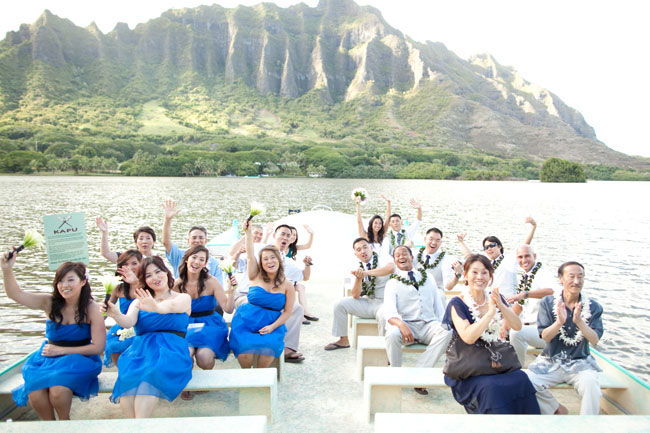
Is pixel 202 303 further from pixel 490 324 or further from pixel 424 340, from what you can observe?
pixel 490 324

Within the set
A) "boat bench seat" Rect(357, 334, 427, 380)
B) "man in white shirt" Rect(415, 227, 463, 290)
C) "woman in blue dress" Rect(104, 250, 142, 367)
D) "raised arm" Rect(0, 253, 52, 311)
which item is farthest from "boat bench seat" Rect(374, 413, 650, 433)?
"man in white shirt" Rect(415, 227, 463, 290)

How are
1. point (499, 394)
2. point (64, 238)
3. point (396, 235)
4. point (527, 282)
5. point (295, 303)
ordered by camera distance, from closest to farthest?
point (499, 394) < point (527, 282) < point (64, 238) < point (295, 303) < point (396, 235)

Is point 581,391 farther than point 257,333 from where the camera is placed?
No

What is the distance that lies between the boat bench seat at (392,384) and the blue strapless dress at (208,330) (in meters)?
1.66

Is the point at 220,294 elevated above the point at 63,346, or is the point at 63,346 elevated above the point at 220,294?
the point at 220,294

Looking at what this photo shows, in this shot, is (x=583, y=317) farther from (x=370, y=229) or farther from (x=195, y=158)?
(x=195, y=158)

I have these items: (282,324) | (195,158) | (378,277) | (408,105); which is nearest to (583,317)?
(378,277)

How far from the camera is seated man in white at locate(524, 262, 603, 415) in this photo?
359cm

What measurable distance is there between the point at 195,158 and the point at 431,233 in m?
93.4

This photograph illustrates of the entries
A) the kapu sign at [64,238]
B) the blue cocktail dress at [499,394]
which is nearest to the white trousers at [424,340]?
the blue cocktail dress at [499,394]

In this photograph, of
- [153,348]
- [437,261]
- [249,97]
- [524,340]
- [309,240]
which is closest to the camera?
[153,348]

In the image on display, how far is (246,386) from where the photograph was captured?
3.51 m

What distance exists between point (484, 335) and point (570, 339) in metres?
1.02

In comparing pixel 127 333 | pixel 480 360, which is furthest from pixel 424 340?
pixel 127 333
